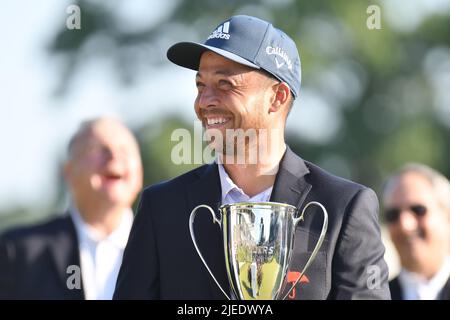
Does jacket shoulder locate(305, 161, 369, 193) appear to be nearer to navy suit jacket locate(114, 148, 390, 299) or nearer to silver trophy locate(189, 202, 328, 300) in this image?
navy suit jacket locate(114, 148, 390, 299)

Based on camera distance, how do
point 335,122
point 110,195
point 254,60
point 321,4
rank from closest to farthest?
point 254,60
point 110,195
point 335,122
point 321,4

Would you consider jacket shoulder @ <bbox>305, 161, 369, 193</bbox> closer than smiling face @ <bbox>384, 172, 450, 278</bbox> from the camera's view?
Yes

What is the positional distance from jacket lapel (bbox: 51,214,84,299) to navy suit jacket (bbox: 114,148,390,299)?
149cm

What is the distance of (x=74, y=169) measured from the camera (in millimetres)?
5473

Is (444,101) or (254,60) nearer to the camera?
(254,60)

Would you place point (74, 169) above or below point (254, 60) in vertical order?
below

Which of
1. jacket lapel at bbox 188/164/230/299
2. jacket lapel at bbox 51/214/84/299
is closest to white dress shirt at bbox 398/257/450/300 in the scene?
jacket lapel at bbox 51/214/84/299

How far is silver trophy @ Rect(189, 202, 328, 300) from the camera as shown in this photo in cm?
335

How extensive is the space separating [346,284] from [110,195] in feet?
7.06

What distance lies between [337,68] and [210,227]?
37.6ft

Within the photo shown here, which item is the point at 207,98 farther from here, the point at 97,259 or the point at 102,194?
the point at 102,194

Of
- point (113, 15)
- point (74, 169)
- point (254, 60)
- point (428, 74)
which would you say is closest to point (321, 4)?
point (428, 74)
